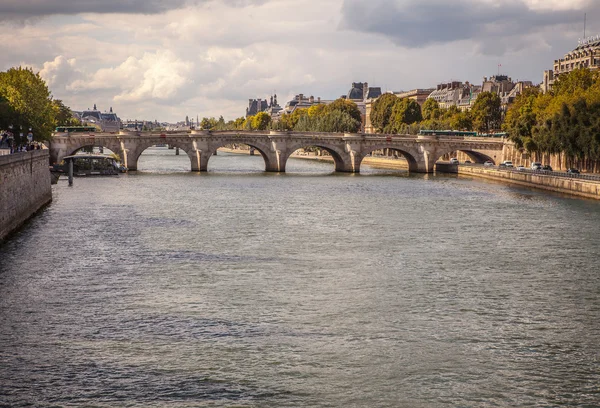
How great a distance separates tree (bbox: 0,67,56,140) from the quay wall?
4234 cm

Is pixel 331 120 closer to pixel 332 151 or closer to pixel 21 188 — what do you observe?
pixel 332 151

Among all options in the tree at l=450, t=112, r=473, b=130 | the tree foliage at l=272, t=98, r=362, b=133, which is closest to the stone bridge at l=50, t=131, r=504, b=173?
the tree at l=450, t=112, r=473, b=130

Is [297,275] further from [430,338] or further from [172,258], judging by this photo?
[430,338]

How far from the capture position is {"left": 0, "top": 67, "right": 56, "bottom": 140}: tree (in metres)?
70.3

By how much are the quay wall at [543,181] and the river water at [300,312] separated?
14.2 metres

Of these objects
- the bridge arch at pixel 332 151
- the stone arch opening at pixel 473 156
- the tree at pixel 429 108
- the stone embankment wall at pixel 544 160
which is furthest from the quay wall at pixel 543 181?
the tree at pixel 429 108

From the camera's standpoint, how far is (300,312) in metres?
24.9

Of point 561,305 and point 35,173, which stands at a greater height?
point 35,173

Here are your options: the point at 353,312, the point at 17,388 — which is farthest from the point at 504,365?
the point at 17,388

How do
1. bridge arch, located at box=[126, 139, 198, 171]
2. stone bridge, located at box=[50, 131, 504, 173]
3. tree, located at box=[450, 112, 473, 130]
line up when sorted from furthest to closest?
tree, located at box=[450, 112, 473, 130], bridge arch, located at box=[126, 139, 198, 171], stone bridge, located at box=[50, 131, 504, 173]

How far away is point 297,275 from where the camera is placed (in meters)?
30.4

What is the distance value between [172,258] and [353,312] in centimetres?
1111

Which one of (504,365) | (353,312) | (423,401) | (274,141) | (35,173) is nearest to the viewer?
(423,401)

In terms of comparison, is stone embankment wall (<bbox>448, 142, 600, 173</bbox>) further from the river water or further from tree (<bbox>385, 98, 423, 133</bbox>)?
tree (<bbox>385, 98, 423, 133</bbox>)
